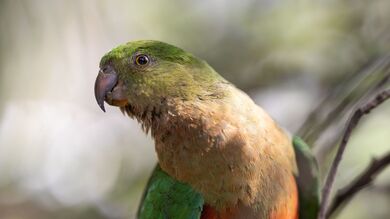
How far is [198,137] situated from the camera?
131 inches

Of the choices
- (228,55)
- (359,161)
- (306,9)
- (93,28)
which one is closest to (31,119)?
(93,28)

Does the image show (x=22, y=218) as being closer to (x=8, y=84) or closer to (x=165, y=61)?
(x=8, y=84)

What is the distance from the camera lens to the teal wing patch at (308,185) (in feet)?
12.6

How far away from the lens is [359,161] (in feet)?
15.5

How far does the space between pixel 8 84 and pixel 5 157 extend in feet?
4.31

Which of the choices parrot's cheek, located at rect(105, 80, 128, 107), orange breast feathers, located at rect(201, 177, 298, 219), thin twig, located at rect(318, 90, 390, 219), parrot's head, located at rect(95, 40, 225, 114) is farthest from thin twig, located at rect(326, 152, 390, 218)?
parrot's cheek, located at rect(105, 80, 128, 107)

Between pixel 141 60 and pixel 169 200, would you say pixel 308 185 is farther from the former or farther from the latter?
pixel 141 60

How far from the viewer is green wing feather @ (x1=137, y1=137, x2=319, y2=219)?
11.1 ft

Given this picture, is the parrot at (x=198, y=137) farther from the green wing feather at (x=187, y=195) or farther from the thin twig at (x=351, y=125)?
the thin twig at (x=351, y=125)

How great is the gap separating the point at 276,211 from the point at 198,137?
0.55 metres

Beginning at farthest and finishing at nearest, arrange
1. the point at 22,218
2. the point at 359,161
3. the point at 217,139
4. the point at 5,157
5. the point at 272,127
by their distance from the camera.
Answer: the point at 5,157 → the point at 22,218 → the point at 359,161 → the point at 272,127 → the point at 217,139

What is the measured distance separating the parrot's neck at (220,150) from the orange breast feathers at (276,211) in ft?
0.09

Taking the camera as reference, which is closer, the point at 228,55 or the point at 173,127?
the point at 173,127

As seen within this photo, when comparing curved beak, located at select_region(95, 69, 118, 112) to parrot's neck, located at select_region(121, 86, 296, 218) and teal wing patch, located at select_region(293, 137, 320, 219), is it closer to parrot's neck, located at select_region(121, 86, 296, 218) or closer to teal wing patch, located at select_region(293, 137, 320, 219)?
parrot's neck, located at select_region(121, 86, 296, 218)
